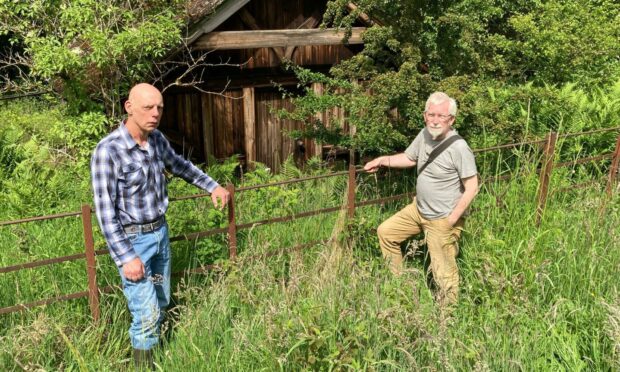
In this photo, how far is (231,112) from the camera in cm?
920

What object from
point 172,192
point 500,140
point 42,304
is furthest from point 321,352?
point 500,140

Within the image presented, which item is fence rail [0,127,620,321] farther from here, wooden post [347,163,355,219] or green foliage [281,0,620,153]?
green foliage [281,0,620,153]

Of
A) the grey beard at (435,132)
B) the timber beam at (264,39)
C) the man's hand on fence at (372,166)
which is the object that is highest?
the timber beam at (264,39)

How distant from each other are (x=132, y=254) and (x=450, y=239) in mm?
2382

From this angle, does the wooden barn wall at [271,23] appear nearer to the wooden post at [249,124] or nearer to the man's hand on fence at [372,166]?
the wooden post at [249,124]

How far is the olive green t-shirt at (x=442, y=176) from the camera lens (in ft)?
13.2

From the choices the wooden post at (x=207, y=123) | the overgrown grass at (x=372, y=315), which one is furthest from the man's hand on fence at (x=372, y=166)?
the wooden post at (x=207, y=123)

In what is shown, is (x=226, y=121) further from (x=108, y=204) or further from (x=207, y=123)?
(x=108, y=204)

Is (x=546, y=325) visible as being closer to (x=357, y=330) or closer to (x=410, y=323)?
(x=410, y=323)

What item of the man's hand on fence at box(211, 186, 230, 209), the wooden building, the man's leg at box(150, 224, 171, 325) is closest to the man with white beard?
the man's hand on fence at box(211, 186, 230, 209)

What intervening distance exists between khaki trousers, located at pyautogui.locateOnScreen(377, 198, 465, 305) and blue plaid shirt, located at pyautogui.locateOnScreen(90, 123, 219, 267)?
1846 millimetres

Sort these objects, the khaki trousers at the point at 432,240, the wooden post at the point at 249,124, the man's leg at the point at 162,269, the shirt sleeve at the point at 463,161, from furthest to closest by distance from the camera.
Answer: the wooden post at the point at 249,124
the khaki trousers at the point at 432,240
the shirt sleeve at the point at 463,161
the man's leg at the point at 162,269

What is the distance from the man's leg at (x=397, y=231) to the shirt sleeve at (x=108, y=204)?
2.15m

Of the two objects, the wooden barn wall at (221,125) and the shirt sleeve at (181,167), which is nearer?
the shirt sleeve at (181,167)
